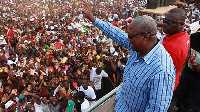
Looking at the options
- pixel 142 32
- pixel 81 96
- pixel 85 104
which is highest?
pixel 142 32

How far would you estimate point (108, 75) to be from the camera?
4.82m

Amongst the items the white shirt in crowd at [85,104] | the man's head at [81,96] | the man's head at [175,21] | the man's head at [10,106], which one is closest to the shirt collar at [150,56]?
Result: the man's head at [175,21]

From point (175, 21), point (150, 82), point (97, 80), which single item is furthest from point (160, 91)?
point (97, 80)

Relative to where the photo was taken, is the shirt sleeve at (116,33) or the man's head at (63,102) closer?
the shirt sleeve at (116,33)

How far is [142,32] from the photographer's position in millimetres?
1225

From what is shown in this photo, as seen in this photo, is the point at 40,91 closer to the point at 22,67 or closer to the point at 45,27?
the point at 22,67

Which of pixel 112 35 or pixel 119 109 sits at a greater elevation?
pixel 112 35

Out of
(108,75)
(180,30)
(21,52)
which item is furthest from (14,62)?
(180,30)

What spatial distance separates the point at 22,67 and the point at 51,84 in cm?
122

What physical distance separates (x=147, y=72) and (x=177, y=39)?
1.03 metres

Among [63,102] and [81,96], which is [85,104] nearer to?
[81,96]

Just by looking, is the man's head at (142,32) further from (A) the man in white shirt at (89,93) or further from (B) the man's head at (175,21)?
(A) the man in white shirt at (89,93)

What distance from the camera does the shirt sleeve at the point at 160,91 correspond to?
113cm

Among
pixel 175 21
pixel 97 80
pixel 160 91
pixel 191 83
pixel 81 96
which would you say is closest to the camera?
pixel 160 91
